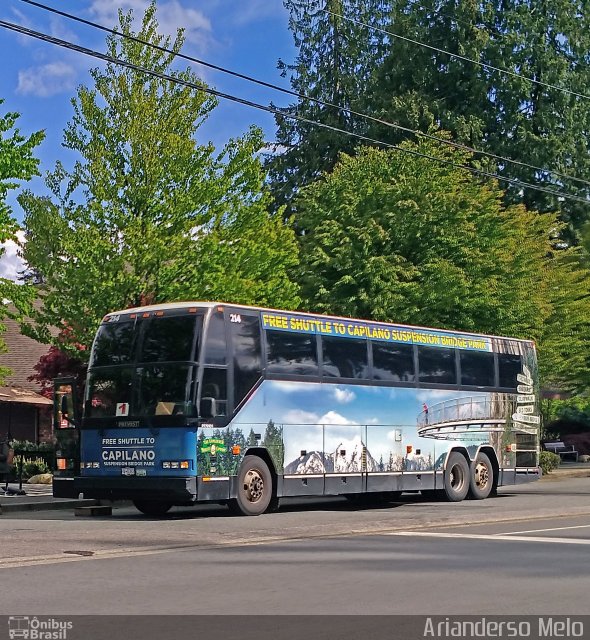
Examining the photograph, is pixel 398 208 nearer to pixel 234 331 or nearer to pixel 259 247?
pixel 259 247

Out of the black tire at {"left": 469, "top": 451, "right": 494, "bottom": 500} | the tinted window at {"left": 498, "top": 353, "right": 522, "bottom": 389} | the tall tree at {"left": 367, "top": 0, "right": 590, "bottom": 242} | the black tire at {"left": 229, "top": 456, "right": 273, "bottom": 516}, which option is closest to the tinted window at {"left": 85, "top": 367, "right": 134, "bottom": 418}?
the black tire at {"left": 229, "top": 456, "right": 273, "bottom": 516}

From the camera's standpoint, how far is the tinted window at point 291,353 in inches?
837

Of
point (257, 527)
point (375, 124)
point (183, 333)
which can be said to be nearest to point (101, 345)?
point (183, 333)

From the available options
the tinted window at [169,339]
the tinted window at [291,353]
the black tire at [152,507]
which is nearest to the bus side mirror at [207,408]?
the tinted window at [169,339]

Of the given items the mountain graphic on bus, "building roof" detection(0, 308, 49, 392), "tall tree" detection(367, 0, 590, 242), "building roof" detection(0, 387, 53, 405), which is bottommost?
the mountain graphic on bus

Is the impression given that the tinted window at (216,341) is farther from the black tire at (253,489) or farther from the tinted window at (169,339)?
the black tire at (253,489)

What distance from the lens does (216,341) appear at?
20266mm

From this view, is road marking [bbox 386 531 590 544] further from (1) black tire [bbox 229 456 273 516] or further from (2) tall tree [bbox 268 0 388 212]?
(2) tall tree [bbox 268 0 388 212]

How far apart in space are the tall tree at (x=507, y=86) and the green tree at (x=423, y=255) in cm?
1381

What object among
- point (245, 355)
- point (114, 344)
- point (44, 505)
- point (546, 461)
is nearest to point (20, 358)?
point (546, 461)

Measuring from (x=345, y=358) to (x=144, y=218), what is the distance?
341 inches

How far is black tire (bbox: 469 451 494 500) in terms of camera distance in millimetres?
25859

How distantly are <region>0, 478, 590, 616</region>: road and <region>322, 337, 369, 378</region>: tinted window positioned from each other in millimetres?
3040

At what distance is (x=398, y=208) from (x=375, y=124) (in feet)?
69.0
